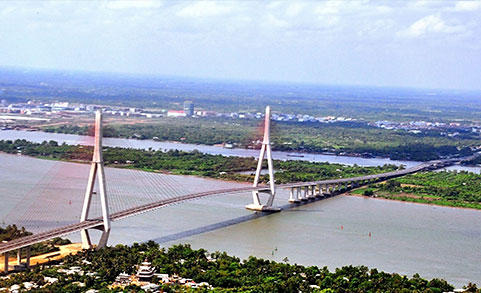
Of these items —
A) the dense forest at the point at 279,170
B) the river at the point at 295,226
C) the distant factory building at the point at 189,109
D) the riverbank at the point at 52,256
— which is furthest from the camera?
the distant factory building at the point at 189,109

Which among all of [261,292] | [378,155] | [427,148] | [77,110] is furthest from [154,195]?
[77,110]

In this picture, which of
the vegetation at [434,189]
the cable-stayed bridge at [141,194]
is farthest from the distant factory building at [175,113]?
the vegetation at [434,189]

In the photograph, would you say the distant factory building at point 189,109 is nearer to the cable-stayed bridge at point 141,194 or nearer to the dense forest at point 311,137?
the dense forest at point 311,137

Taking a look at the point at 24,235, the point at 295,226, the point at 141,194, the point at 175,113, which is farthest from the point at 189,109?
the point at 24,235

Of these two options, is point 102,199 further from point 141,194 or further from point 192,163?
point 192,163

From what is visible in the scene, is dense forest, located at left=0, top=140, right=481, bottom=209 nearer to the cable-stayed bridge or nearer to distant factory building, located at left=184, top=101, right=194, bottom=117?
the cable-stayed bridge

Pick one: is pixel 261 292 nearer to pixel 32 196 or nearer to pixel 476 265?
pixel 476 265
